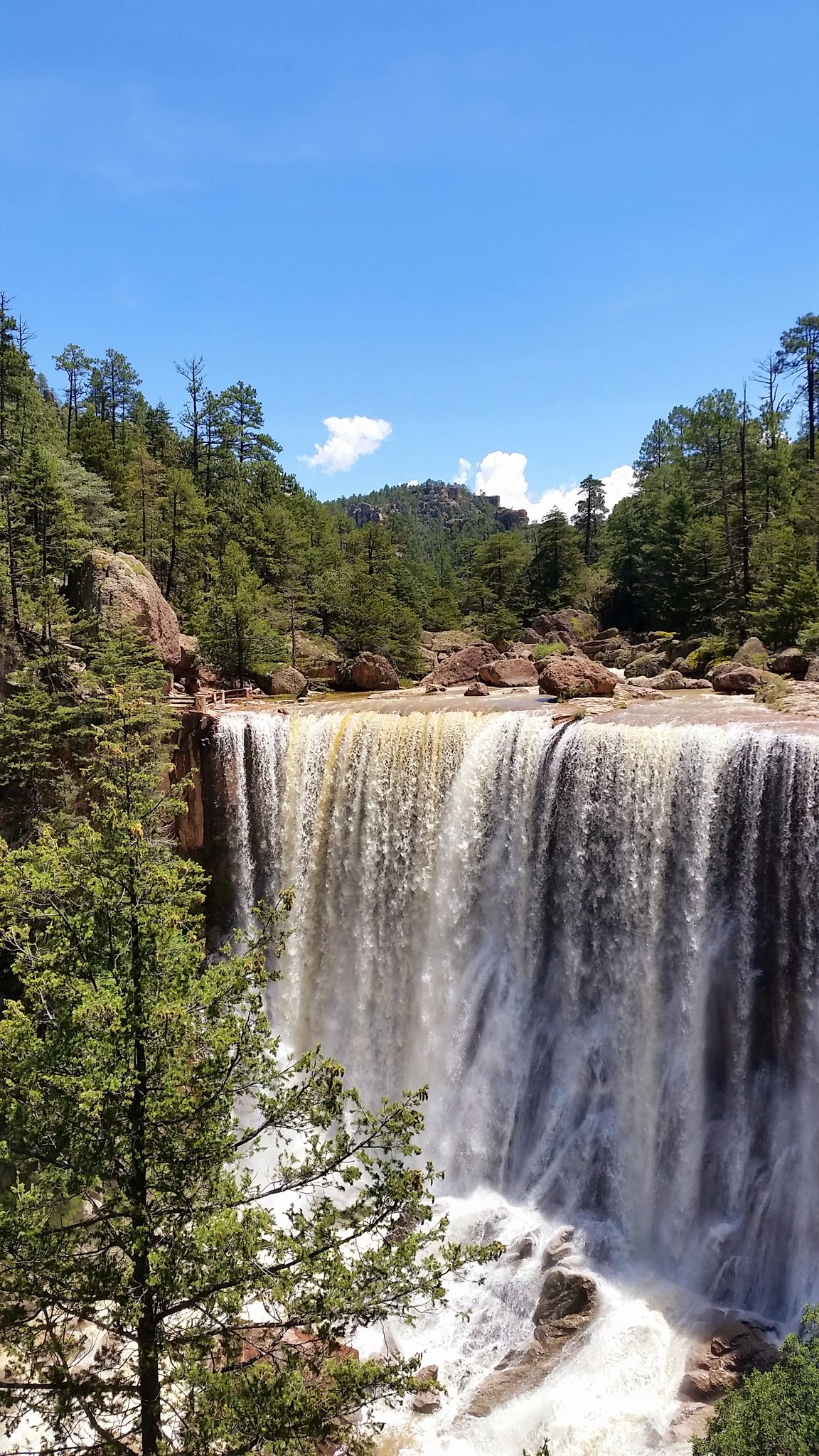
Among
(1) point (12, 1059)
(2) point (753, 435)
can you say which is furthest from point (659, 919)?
(2) point (753, 435)

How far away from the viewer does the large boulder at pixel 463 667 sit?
111 feet

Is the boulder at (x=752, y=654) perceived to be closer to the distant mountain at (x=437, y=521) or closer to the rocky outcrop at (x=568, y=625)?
the rocky outcrop at (x=568, y=625)

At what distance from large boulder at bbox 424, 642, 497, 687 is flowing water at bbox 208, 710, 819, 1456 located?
12125mm

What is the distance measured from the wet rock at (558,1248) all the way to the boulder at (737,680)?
1397 cm

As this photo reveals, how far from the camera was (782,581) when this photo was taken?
28.4 metres

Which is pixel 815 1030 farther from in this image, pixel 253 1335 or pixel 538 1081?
pixel 253 1335

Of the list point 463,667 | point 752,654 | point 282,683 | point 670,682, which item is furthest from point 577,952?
point 463,667

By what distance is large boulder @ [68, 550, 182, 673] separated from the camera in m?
24.9

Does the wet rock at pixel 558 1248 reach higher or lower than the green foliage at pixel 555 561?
lower

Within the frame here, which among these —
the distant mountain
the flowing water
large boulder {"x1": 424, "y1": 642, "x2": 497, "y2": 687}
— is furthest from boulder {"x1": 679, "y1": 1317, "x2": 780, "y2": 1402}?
the distant mountain

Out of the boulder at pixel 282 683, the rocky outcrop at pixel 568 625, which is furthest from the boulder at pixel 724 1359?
the rocky outcrop at pixel 568 625

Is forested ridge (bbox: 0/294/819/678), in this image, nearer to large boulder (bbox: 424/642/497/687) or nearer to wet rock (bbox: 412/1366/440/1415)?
large boulder (bbox: 424/642/497/687)

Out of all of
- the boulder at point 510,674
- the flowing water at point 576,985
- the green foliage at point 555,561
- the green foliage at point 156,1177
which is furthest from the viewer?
A: the green foliage at point 555,561

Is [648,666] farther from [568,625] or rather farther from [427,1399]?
[427,1399]
